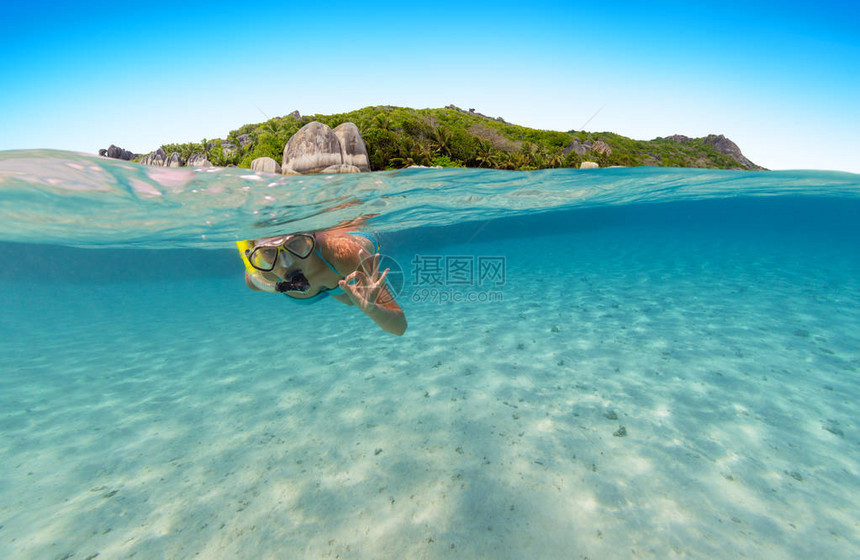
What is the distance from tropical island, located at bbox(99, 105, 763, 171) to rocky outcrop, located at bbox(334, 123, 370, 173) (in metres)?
12.5

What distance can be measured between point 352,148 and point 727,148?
77556 millimetres

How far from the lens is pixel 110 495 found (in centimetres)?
429

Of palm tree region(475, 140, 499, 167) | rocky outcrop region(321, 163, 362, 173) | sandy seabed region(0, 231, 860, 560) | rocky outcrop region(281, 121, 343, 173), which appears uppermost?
palm tree region(475, 140, 499, 167)

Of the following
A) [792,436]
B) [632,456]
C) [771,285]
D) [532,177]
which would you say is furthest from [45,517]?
[771,285]

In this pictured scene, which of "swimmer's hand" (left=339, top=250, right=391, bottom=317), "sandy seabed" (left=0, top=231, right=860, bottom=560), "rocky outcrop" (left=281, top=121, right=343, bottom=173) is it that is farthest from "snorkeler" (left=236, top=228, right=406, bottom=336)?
"rocky outcrop" (left=281, top=121, right=343, bottom=173)

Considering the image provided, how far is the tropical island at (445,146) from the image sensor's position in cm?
2800

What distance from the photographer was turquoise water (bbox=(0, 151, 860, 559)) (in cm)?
351

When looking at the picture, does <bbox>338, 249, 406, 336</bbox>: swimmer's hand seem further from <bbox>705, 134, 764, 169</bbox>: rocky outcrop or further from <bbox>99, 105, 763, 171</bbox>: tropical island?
<bbox>705, 134, 764, 169</bbox>: rocky outcrop

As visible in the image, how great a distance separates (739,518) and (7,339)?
25138 mm

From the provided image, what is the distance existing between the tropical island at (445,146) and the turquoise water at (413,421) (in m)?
12.7

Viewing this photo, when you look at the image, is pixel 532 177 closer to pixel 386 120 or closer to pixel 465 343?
pixel 465 343

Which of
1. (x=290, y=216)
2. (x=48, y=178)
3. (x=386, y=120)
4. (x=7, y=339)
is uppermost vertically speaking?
(x=386, y=120)

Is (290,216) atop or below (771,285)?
atop

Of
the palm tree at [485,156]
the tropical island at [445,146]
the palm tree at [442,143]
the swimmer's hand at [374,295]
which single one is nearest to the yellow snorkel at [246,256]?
the swimmer's hand at [374,295]
